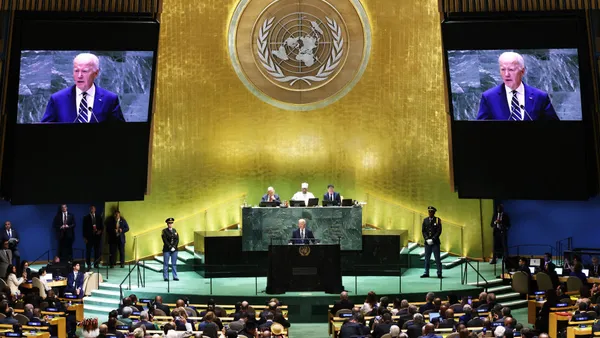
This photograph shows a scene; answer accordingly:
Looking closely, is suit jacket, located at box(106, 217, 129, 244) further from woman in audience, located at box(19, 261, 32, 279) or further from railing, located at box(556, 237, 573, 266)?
railing, located at box(556, 237, 573, 266)

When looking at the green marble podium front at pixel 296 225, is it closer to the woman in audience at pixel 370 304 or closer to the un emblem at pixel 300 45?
the un emblem at pixel 300 45

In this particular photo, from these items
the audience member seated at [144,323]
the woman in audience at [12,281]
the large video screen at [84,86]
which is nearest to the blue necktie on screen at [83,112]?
the large video screen at [84,86]

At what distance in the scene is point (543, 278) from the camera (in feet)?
70.8

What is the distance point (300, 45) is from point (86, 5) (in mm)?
5034

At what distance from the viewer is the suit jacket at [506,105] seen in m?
23.3

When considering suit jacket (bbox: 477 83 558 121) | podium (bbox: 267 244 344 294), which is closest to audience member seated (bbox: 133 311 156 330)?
podium (bbox: 267 244 344 294)

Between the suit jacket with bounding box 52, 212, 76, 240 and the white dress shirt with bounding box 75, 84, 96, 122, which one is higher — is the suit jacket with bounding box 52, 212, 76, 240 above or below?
below

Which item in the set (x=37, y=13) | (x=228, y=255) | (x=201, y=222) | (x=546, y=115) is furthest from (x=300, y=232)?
(x=37, y=13)

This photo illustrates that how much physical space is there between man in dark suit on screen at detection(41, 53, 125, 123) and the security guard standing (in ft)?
22.6

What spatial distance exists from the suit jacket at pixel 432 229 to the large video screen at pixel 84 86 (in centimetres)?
636

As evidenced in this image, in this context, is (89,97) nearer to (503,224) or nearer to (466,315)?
(503,224)

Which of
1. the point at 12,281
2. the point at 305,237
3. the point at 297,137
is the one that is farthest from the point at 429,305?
the point at 297,137

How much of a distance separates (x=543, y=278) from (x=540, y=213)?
14.4ft

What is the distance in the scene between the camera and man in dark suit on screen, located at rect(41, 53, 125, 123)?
2322cm
